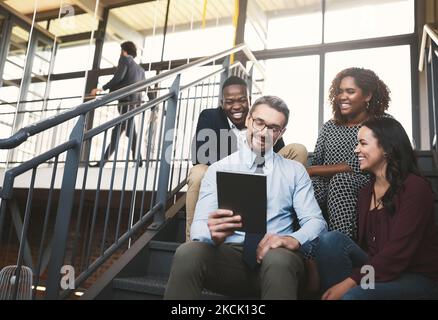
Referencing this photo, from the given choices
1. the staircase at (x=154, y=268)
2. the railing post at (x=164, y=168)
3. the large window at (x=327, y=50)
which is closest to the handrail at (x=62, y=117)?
the railing post at (x=164, y=168)

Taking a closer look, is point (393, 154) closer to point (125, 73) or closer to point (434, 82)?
point (434, 82)

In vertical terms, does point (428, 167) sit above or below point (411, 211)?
above

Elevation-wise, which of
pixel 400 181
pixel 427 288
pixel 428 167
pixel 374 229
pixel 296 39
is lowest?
pixel 427 288

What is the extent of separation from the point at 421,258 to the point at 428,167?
1.39 metres

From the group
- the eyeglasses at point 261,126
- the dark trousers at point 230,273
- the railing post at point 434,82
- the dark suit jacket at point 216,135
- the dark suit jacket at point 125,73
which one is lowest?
the dark trousers at point 230,273

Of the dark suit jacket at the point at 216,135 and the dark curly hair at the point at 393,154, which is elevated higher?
the dark suit jacket at the point at 216,135

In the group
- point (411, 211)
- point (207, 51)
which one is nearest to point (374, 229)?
point (411, 211)

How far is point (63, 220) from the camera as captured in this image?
5.11 feet

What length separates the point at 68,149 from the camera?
161 cm

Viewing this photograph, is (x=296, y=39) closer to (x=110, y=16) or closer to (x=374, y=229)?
(x=110, y=16)

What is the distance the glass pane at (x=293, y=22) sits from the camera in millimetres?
5654

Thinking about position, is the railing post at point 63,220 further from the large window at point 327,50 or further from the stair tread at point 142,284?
the large window at point 327,50

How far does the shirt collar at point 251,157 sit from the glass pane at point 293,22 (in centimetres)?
436

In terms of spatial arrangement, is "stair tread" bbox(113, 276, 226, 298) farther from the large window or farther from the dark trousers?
the large window
